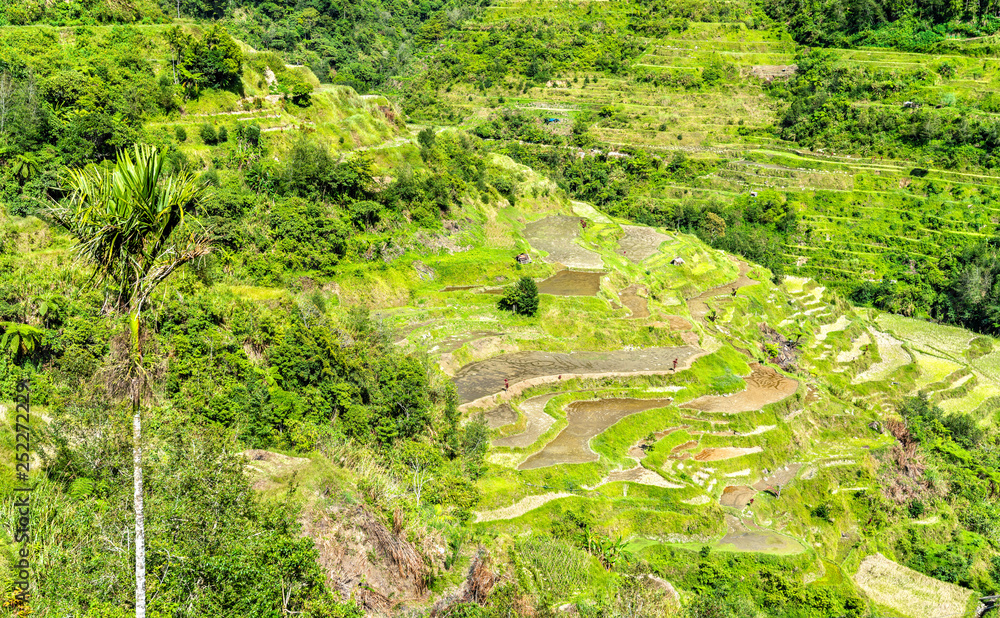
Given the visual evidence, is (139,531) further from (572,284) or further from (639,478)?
(572,284)

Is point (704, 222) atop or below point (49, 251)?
below

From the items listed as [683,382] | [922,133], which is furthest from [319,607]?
[922,133]

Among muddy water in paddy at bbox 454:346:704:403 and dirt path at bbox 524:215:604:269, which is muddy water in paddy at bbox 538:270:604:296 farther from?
muddy water in paddy at bbox 454:346:704:403

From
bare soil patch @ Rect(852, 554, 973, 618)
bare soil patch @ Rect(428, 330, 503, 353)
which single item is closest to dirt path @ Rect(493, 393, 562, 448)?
bare soil patch @ Rect(428, 330, 503, 353)

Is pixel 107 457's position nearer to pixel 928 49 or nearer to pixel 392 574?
→ pixel 392 574

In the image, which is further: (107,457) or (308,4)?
(308,4)

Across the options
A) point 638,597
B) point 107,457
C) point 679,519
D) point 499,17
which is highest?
point 499,17

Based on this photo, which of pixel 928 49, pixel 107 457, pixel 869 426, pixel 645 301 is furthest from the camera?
pixel 928 49
